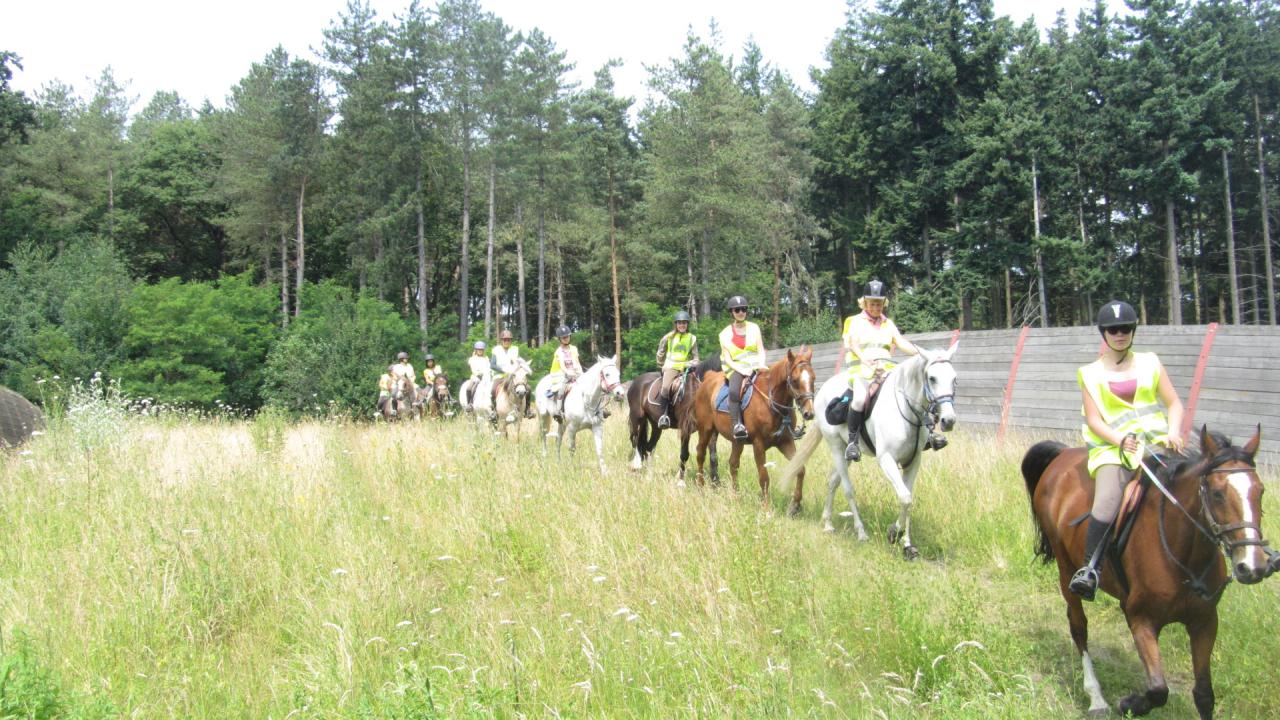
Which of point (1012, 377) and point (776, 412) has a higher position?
point (1012, 377)

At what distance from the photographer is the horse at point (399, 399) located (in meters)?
21.4

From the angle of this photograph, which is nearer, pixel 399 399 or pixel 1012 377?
pixel 1012 377

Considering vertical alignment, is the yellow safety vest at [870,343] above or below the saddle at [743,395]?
above

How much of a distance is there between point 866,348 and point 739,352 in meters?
2.10

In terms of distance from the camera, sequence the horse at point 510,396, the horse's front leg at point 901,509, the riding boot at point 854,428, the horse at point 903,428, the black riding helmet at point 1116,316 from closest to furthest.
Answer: the black riding helmet at point 1116,316 → the horse at point 903,428 → the horse's front leg at point 901,509 → the riding boot at point 854,428 → the horse at point 510,396

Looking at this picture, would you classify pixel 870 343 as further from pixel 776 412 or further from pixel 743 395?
pixel 743 395

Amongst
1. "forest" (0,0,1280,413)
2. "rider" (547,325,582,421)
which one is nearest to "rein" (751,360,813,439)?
"rider" (547,325,582,421)

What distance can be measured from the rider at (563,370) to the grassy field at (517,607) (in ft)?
17.5

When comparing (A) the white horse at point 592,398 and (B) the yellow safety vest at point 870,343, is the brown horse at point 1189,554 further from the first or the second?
(A) the white horse at point 592,398

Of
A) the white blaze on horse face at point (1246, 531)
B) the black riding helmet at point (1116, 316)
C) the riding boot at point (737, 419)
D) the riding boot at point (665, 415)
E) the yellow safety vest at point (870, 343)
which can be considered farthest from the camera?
the riding boot at point (665, 415)

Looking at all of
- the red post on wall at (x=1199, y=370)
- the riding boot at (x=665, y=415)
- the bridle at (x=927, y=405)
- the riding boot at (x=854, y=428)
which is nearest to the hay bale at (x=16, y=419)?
the riding boot at (x=665, y=415)

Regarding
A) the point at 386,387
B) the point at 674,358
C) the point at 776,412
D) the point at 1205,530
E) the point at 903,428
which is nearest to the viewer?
the point at 1205,530

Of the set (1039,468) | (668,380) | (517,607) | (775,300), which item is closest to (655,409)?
(668,380)

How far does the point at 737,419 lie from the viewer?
32.0ft
